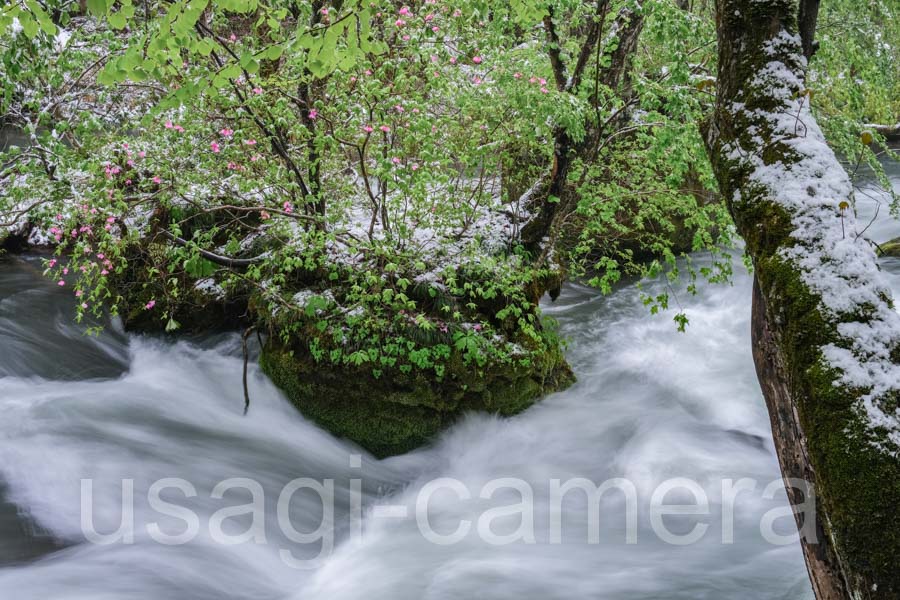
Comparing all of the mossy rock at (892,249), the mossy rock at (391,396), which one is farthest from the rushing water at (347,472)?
the mossy rock at (892,249)

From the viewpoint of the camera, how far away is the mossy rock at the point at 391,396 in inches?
233

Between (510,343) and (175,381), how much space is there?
12.1 feet

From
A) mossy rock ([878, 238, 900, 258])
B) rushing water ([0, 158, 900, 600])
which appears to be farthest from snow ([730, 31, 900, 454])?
mossy rock ([878, 238, 900, 258])

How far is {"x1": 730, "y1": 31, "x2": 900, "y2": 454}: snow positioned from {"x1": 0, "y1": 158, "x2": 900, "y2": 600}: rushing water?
361 cm

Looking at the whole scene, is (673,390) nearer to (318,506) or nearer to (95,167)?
(318,506)

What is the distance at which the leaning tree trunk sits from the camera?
1.47 meters

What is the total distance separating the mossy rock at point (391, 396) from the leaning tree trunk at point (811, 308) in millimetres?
3886

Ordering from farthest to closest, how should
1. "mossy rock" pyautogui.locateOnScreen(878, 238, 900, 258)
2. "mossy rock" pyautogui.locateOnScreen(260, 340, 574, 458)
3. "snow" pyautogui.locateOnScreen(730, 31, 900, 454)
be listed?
1. "mossy rock" pyautogui.locateOnScreen(878, 238, 900, 258)
2. "mossy rock" pyautogui.locateOnScreen(260, 340, 574, 458)
3. "snow" pyautogui.locateOnScreen(730, 31, 900, 454)

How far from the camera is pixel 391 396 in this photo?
5.92 metres

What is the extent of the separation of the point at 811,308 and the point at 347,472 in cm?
490

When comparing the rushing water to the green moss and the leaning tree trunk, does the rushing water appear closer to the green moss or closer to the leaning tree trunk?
the leaning tree trunk

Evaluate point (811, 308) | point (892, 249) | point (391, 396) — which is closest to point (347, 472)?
point (391, 396)

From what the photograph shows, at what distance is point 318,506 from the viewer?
5.53 metres

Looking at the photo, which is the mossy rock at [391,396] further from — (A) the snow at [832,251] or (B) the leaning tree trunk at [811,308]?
(A) the snow at [832,251]
